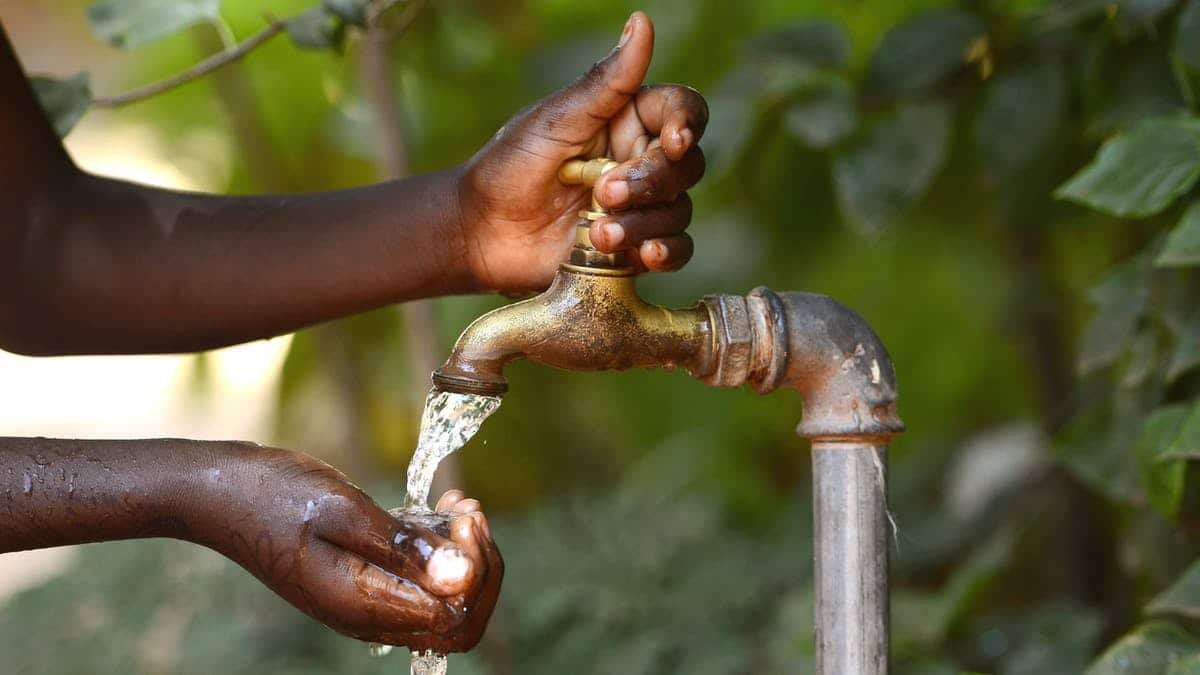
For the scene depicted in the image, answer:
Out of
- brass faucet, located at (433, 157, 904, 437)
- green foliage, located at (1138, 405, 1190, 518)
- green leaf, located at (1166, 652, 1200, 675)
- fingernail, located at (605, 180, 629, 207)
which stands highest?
fingernail, located at (605, 180, 629, 207)

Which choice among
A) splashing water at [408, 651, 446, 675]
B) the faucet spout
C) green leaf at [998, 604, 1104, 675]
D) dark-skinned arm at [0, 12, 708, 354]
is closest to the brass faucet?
the faucet spout

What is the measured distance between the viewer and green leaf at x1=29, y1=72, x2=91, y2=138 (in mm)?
1401

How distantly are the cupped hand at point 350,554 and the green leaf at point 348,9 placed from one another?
1.96ft

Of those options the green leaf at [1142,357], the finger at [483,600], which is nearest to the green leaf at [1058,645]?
the green leaf at [1142,357]

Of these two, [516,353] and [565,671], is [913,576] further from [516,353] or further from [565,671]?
[516,353]

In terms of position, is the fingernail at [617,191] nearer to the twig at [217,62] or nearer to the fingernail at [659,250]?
the fingernail at [659,250]

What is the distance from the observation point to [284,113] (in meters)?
3.00

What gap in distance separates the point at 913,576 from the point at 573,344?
1.64m

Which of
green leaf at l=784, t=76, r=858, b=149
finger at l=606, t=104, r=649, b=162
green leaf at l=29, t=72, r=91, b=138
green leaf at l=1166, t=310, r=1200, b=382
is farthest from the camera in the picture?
green leaf at l=784, t=76, r=858, b=149

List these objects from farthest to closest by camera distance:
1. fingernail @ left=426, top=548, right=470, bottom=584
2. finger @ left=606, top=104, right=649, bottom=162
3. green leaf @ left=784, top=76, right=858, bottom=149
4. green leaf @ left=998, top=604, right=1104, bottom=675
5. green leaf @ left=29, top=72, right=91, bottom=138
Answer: green leaf @ left=998, top=604, right=1104, bottom=675 → green leaf @ left=784, top=76, right=858, bottom=149 → green leaf @ left=29, top=72, right=91, bottom=138 → finger @ left=606, top=104, right=649, bottom=162 → fingernail @ left=426, top=548, right=470, bottom=584

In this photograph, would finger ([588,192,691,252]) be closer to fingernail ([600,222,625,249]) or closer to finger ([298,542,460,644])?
fingernail ([600,222,625,249])

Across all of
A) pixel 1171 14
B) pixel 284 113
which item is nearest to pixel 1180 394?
pixel 1171 14

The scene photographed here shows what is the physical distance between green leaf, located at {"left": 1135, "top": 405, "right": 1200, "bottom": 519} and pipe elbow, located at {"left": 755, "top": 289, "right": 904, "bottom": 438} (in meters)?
0.34

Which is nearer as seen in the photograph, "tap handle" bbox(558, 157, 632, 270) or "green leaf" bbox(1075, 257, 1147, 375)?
"tap handle" bbox(558, 157, 632, 270)
